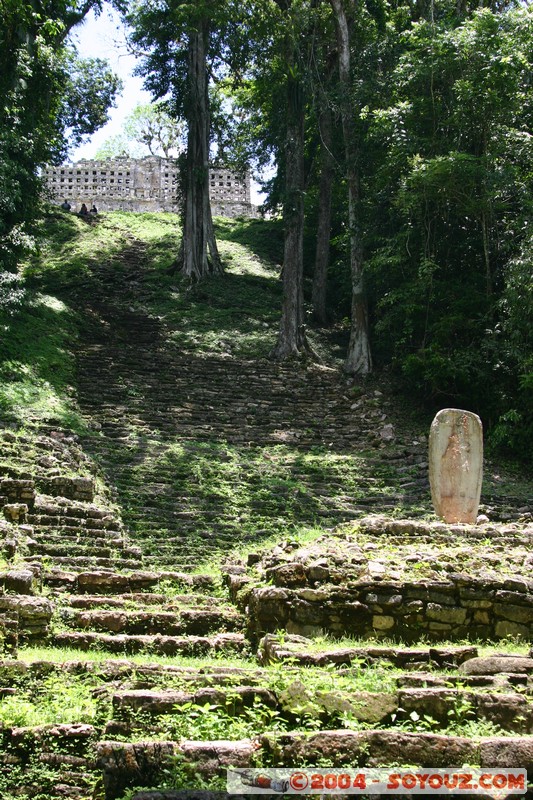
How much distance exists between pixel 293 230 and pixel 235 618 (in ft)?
51.6

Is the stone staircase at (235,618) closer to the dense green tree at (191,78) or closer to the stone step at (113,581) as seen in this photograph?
the stone step at (113,581)

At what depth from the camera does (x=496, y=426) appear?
57.1 feet

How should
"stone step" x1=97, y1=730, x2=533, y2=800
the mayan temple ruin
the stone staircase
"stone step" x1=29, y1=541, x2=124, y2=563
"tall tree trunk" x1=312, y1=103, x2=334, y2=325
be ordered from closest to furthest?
"stone step" x1=97, y1=730, x2=533, y2=800 < the stone staircase < "stone step" x1=29, y1=541, x2=124, y2=563 < "tall tree trunk" x1=312, y1=103, x2=334, y2=325 < the mayan temple ruin

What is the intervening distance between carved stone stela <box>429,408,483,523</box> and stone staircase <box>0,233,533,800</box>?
0.59m

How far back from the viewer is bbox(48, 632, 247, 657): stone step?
7.76 meters

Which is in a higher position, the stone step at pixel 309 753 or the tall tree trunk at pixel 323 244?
the tall tree trunk at pixel 323 244

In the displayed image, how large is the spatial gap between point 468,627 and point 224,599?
2848 mm

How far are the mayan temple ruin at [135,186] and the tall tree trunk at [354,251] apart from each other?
55.0 ft

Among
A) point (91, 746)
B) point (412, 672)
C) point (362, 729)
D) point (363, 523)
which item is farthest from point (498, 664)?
point (363, 523)

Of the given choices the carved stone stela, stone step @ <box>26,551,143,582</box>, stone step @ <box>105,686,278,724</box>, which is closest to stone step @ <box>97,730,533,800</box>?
stone step @ <box>105,686,278,724</box>

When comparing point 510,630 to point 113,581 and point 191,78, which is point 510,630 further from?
point 191,78

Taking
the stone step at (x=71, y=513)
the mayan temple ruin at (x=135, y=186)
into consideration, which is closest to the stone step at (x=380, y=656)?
the stone step at (x=71, y=513)

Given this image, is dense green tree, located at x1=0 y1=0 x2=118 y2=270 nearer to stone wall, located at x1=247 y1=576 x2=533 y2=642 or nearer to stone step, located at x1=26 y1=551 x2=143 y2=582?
stone step, located at x1=26 y1=551 x2=143 y2=582

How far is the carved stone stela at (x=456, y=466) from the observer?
34.9 ft
